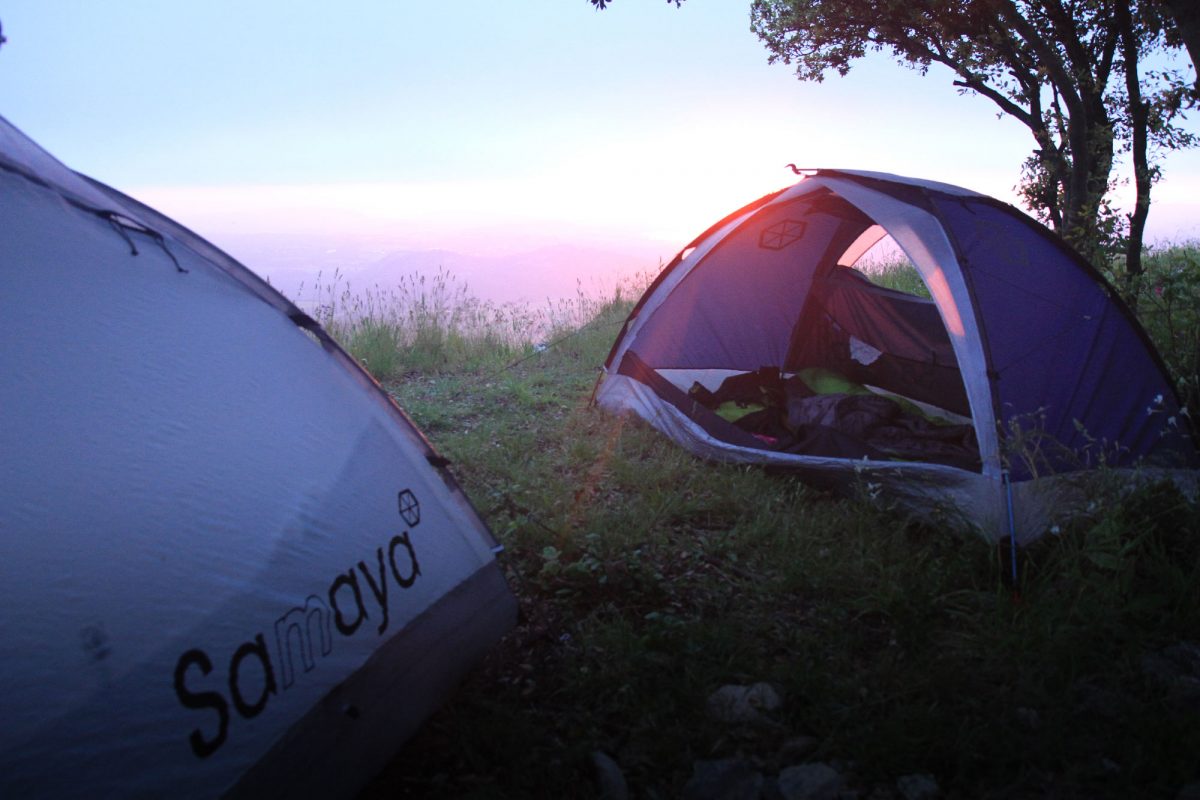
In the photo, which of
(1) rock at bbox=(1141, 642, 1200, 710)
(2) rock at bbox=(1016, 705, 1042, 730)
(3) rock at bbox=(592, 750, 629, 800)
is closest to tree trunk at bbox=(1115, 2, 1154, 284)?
(1) rock at bbox=(1141, 642, 1200, 710)

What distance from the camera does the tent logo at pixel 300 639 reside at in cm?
166

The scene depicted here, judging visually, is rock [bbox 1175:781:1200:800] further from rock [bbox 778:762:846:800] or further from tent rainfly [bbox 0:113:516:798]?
tent rainfly [bbox 0:113:516:798]

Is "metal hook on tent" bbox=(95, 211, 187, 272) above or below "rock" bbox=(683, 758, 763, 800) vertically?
above

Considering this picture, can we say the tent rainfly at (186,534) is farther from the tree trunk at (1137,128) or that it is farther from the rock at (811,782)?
the tree trunk at (1137,128)

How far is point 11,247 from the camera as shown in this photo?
1.71 metres

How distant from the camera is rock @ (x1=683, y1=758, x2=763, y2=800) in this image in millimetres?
2027

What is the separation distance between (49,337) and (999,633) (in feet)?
9.34

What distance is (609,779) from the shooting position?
209 centimetres

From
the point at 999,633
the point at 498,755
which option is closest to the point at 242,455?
the point at 498,755

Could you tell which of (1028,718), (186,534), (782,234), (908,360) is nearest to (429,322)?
(782,234)

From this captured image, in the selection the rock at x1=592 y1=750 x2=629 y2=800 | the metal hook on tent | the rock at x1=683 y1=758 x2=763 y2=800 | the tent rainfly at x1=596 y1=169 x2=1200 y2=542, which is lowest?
the rock at x1=683 y1=758 x2=763 y2=800

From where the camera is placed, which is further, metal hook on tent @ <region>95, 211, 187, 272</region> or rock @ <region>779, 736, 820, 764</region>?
rock @ <region>779, 736, 820, 764</region>

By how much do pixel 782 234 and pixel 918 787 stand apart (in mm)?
4108

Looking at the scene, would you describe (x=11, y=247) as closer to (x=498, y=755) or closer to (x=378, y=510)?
(x=378, y=510)
